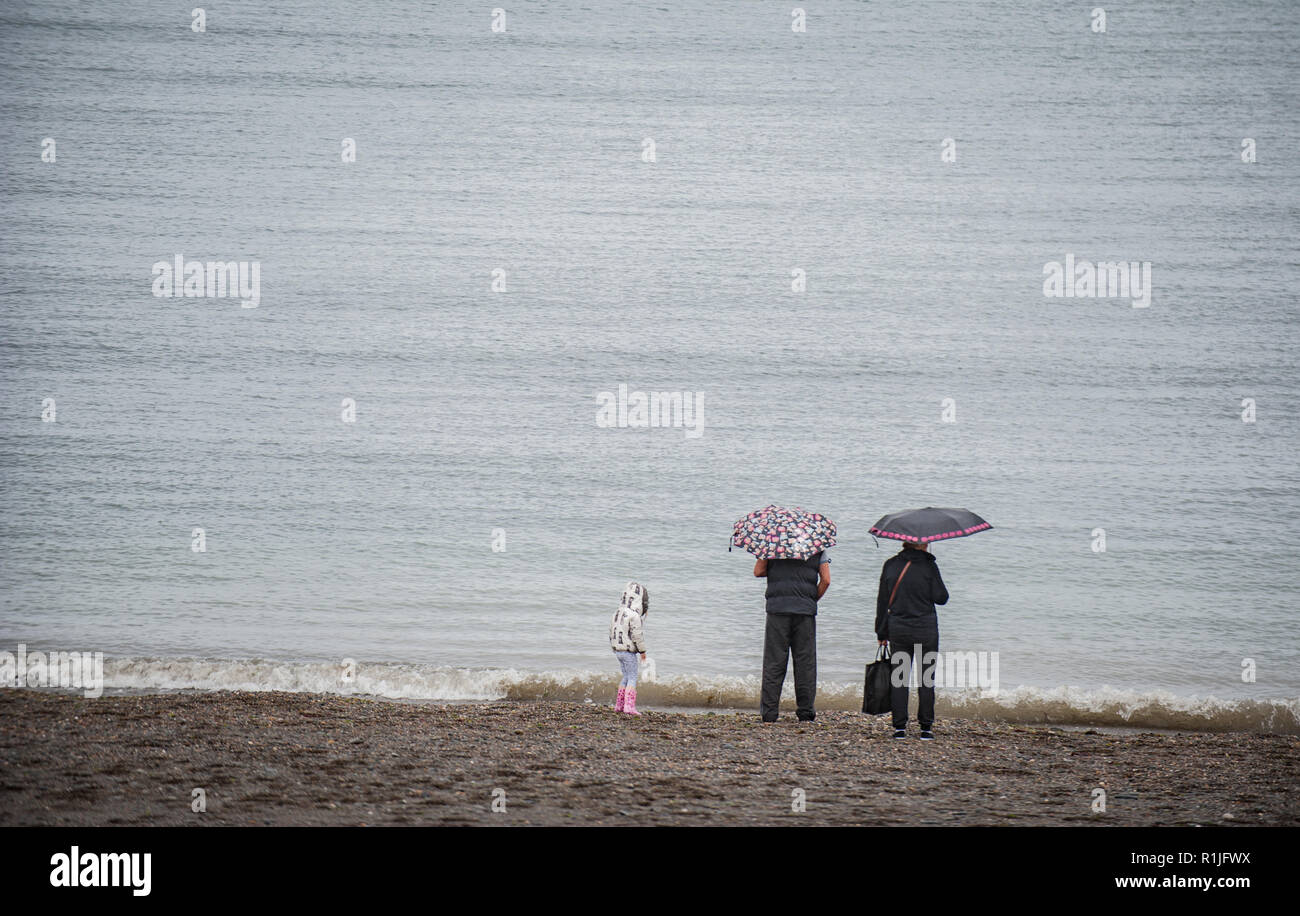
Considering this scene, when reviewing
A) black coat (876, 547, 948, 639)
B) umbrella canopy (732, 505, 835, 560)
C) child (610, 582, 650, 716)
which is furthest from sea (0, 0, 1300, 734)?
black coat (876, 547, 948, 639)

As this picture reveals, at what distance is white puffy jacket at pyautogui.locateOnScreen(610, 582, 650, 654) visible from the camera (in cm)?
987

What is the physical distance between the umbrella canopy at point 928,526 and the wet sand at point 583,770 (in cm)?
174

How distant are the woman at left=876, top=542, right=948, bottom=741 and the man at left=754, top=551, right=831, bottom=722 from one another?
2.11 ft

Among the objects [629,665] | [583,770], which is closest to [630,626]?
[629,665]

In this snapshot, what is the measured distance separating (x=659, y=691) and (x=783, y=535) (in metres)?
5.18

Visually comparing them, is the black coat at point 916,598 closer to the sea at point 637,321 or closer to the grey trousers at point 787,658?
the grey trousers at point 787,658

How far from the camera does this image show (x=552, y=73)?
18.2 metres

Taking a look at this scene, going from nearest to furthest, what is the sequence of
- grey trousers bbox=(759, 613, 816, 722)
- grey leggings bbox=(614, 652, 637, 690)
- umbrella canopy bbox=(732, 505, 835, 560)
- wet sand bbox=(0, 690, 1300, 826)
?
wet sand bbox=(0, 690, 1300, 826)
umbrella canopy bbox=(732, 505, 835, 560)
grey trousers bbox=(759, 613, 816, 722)
grey leggings bbox=(614, 652, 637, 690)

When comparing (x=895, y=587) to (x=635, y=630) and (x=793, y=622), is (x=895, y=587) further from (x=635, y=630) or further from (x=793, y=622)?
(x=635, y=630)

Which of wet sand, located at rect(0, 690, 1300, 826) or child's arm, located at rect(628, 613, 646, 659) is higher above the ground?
child's arm, located at rect(628, 613, 646, 659)

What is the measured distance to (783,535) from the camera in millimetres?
9375

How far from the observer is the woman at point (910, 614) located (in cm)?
879

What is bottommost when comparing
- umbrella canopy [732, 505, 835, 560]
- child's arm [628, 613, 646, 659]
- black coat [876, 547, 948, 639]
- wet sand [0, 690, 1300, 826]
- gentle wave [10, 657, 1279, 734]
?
gentle wave [10, 657, 1279, 734]

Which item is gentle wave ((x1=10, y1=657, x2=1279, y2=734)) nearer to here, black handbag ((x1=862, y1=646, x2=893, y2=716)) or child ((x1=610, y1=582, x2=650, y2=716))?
child ((x1=610, y1=582, x2=650, y2=716))
